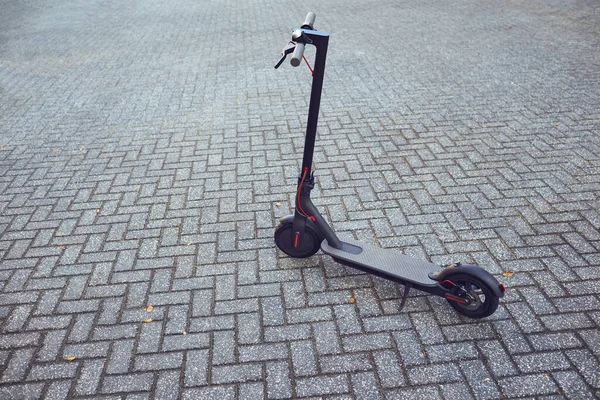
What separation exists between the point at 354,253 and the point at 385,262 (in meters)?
0.27

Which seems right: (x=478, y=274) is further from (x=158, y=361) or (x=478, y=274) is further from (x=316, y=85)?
(x=158, y=361)

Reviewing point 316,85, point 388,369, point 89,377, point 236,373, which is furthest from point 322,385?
point 316,85

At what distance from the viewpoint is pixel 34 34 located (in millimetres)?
11039

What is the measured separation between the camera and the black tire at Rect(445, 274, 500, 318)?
3.11 meters

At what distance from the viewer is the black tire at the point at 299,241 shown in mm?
3730

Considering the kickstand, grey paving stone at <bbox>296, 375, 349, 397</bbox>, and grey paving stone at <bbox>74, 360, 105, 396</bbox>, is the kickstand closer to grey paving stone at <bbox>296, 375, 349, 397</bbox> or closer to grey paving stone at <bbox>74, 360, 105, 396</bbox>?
grey paving stone at <bbox>296, 375, 349, 397</bbox>

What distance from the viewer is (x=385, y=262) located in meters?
3.53

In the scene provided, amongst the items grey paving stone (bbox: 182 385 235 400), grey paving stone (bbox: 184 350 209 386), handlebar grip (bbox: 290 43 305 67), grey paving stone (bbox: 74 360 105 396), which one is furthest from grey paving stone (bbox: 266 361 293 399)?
handlebar grip (bbox: 290 43 305 67)

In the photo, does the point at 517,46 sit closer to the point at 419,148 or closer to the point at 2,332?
the point at 419,148

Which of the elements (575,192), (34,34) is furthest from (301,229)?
(34,34)

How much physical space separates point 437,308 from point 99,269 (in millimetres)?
2986

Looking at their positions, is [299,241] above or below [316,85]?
below

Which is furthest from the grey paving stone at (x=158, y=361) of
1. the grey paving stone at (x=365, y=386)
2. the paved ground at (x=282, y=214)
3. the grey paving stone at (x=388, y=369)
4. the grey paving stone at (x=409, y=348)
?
the grey paving stone at (x=409, y=348)

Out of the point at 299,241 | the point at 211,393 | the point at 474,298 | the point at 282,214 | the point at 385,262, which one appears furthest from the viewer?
the point at 282,214
